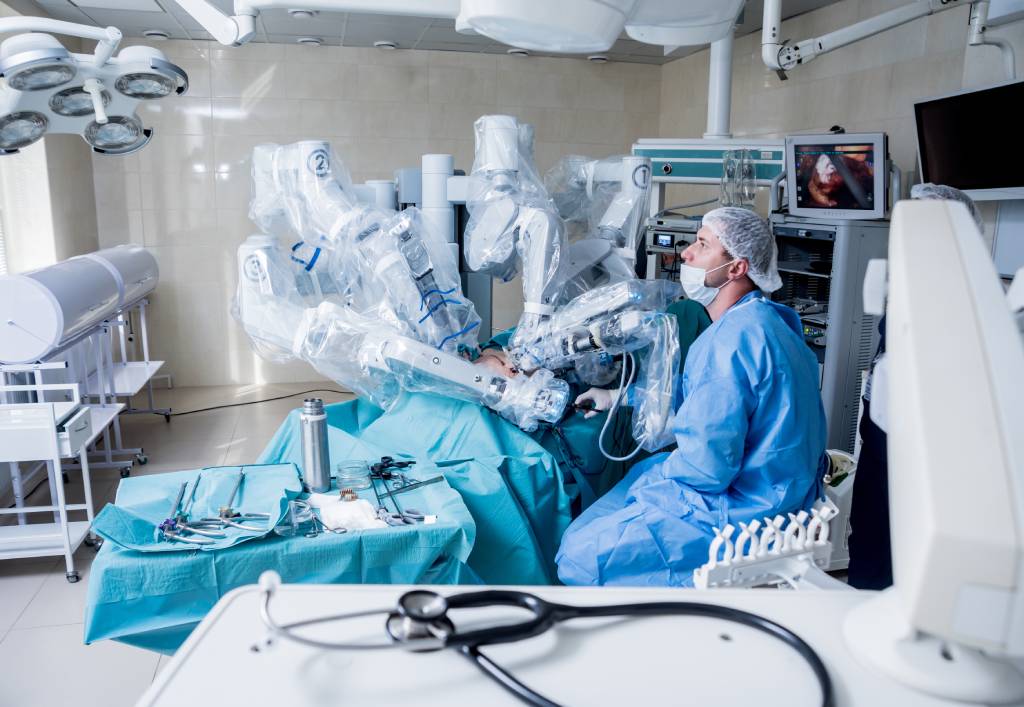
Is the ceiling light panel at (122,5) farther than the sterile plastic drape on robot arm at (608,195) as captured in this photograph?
Yes

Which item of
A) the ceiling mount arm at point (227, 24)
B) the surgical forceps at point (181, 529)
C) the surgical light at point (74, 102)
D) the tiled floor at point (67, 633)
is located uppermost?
the ceiling mount arm at point (227, 24)

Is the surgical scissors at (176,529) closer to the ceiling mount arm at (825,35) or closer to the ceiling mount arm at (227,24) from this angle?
the ceiling mount arm at (227,24)

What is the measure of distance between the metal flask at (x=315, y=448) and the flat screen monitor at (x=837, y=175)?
2751 mm

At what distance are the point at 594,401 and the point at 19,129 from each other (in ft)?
6.29

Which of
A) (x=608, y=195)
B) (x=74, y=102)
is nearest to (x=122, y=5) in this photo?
(x=74, y=102)

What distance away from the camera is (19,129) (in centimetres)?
210

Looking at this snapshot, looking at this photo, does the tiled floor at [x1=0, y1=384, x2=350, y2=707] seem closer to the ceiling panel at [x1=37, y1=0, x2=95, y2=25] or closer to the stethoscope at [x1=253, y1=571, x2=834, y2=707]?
the stethoscope at [x1=253, y1=571, x2=834, y2=707]

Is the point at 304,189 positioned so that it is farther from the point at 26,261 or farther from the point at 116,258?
the point at 26,261

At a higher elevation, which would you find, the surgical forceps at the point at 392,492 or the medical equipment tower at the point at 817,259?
the medical equipment tower at the point at 817,259

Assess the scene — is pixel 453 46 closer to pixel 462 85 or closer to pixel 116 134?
pixel 462 85

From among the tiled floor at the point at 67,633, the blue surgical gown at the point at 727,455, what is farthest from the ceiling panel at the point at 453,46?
the blue surgical gown at the point at 727,455

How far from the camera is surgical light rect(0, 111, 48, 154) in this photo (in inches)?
81.0

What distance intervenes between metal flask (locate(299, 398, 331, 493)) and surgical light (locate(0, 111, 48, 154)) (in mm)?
1093

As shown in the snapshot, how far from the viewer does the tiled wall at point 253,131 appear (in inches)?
229
